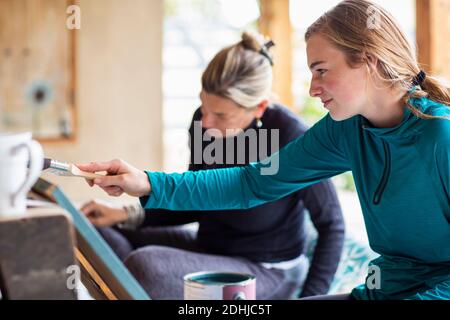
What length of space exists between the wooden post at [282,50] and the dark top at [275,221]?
2289mm

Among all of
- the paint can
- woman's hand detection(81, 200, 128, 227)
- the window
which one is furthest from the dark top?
the window

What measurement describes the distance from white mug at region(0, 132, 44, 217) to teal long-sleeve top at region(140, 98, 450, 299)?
63cm

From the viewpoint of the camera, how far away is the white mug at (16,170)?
31.0 inches

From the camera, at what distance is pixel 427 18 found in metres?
2.70

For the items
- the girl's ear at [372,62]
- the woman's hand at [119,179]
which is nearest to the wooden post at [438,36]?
the girl's ear at [372,62]

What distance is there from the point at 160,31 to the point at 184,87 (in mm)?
515

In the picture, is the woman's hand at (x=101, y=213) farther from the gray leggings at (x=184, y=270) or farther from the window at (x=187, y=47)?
the window at (x=187, y=47)

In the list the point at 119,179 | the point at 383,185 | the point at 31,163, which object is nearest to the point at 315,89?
the point at 383,185

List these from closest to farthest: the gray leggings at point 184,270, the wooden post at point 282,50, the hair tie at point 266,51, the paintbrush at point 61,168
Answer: the paintbrush at point 61,168
the gray leggings at point 184,270
the hair tie at point 266,51
the wooden post at point 282,50

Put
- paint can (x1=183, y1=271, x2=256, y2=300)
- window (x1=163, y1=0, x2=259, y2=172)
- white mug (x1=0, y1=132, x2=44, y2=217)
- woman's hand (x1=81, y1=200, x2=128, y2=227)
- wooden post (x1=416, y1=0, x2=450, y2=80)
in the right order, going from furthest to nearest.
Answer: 1. window (x1=163, y1=0, x2=259, y2=172)
2. wooden post (x1=416, y1=0, x2=450, y2=80)
3. woman's hand (x1=81, y1=200, x2=128, y2=227)
4. paint can (x1=183, y1=271, x2=256, y2=300)
5. white mug (x1=0, y1=132, x2=44, y2=217)

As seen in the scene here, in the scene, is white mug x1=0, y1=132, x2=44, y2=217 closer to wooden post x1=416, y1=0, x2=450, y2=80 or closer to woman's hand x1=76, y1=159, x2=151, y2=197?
woman's hand x1=76, y1=159, x2=151, y2=197

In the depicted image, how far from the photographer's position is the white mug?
787 millimetres

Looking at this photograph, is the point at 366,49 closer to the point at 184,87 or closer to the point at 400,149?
the point at 400,149

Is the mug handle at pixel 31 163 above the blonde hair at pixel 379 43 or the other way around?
the other way around
